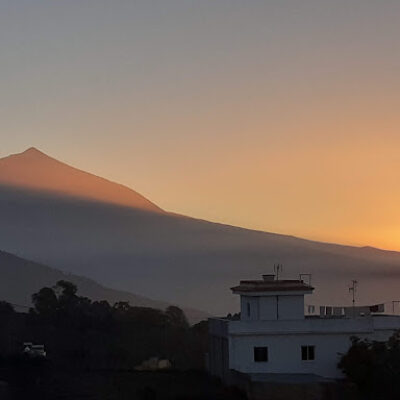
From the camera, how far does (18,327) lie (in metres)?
67.9

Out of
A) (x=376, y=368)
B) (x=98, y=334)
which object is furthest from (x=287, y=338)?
(x=98, y=334)

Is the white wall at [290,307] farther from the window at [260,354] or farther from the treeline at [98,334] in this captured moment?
the treeline at [98,334]

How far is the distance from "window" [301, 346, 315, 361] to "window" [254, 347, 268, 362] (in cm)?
149

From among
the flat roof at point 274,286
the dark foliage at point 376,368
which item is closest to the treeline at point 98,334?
the flat roof at point 274,286

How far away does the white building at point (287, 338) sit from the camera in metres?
43.0

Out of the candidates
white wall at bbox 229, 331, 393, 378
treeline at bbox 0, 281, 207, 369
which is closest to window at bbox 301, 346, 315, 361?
white wall at bbox 229, 331, 393, 378

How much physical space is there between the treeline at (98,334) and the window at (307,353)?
11.5 m

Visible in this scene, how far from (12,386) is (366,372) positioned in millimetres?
14810

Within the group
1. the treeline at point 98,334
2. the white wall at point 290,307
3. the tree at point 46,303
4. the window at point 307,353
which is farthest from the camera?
the tree at point 46,303

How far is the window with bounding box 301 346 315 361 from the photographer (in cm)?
4328

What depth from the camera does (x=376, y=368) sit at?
3962 centimetres

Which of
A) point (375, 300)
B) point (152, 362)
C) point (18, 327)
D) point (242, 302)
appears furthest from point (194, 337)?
point (375, 300)

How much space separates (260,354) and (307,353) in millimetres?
1890

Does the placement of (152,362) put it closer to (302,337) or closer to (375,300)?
(302,337)
